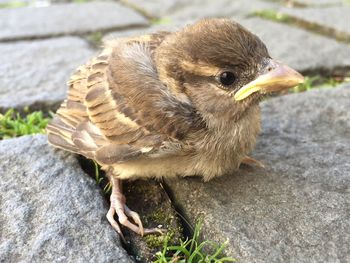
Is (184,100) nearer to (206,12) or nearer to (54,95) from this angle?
(54,95)

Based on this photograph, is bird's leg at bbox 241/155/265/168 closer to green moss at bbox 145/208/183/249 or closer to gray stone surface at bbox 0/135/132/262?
green moss at bbox 145/208/183/249

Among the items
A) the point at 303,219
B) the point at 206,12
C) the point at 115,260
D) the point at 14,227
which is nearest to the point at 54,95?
the point at 14,227

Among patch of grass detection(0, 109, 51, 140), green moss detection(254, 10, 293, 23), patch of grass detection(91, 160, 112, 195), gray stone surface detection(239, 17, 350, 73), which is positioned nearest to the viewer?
patch of grass detection(91, 160, 112, 195)

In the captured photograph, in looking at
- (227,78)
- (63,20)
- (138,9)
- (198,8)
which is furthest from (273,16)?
(227,78)

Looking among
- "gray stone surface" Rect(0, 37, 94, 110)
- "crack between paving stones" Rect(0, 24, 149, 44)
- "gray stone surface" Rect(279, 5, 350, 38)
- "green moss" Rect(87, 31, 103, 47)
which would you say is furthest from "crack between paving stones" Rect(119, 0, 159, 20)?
"gray stone surface" Rect(279, 5, 350, 38)

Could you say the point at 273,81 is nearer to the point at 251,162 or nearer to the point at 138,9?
the point at 251,162

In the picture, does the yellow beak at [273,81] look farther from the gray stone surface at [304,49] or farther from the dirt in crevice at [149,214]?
the gray stone surface at [304,49]

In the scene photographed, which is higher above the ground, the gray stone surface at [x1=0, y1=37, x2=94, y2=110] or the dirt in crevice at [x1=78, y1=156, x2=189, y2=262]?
the dirt in crevice at [x1=78, y1=156, x2=189, y2=262]
